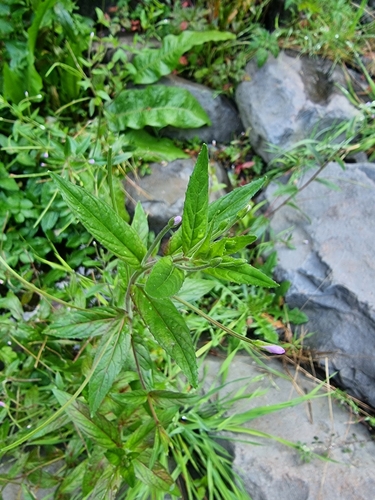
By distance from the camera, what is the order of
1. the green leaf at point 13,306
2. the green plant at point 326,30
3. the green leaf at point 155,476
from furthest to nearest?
the green plant at point 326,30, the green leaf at point 13,306, the green leaf at point 155,476

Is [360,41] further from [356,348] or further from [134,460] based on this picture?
[134,460]

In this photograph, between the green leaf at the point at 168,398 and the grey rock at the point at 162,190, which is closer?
the green leaf at the point at 168,398

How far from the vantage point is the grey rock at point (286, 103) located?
244cm

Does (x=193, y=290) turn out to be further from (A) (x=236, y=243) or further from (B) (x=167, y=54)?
(B) (x=167, y=54)

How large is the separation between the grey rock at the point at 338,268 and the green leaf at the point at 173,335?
1.20 m

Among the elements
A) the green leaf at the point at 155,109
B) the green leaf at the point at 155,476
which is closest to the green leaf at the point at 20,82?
the green leaf at the point at 155,109

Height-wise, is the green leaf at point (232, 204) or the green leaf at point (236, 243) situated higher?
the green leaf at point (232, 204)

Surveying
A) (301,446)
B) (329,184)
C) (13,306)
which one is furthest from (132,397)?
(329,184)

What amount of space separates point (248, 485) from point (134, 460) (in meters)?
0.65

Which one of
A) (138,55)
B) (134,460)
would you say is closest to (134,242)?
(134,460)

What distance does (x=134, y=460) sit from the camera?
1.24m

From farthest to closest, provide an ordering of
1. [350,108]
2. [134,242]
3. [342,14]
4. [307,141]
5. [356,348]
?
[342,14] → [350,108] → [307,141] → [356,348] → [134,242]

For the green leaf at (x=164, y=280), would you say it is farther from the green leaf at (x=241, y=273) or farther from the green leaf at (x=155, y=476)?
the green leaf at (x=155, y=476)

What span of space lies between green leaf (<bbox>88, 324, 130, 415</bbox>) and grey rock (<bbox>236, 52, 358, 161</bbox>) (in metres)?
1.66
